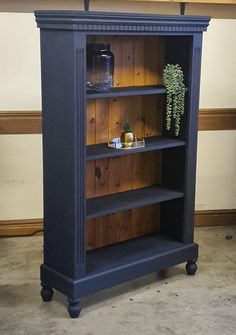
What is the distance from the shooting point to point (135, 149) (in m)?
3.04

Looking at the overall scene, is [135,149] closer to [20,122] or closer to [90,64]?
[90,64]

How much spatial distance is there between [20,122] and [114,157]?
2.93 ft

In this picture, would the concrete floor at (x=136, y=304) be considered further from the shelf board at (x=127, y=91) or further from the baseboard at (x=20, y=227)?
the shelf board at (x=127, y=91)

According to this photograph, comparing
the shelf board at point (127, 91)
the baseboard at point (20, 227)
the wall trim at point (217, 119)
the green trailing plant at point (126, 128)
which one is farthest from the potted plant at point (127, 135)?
the baseboard at point (20, 227)

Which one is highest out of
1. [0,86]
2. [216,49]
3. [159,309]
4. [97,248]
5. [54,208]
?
[216,49]

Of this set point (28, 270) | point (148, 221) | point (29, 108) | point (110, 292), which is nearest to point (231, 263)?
point (148, 221)

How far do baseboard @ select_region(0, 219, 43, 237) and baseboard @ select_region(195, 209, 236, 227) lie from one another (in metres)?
1.18

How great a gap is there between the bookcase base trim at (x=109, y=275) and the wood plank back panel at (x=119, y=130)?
0.98 ft

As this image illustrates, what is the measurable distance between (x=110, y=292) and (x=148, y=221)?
0.55m

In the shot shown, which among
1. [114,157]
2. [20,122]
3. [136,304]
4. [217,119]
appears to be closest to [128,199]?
[114,157]

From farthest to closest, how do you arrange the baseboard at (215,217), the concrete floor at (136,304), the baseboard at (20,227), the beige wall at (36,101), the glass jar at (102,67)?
the baseboard at (215,217) < the baseboard at (20,227) < the beige wall at (36,101) < the glass jar at (102,67) < the concrete floor at (136,304)

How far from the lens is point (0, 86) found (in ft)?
12.4

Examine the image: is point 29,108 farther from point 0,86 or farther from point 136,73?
point 136,73

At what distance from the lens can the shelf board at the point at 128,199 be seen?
2.99 m
